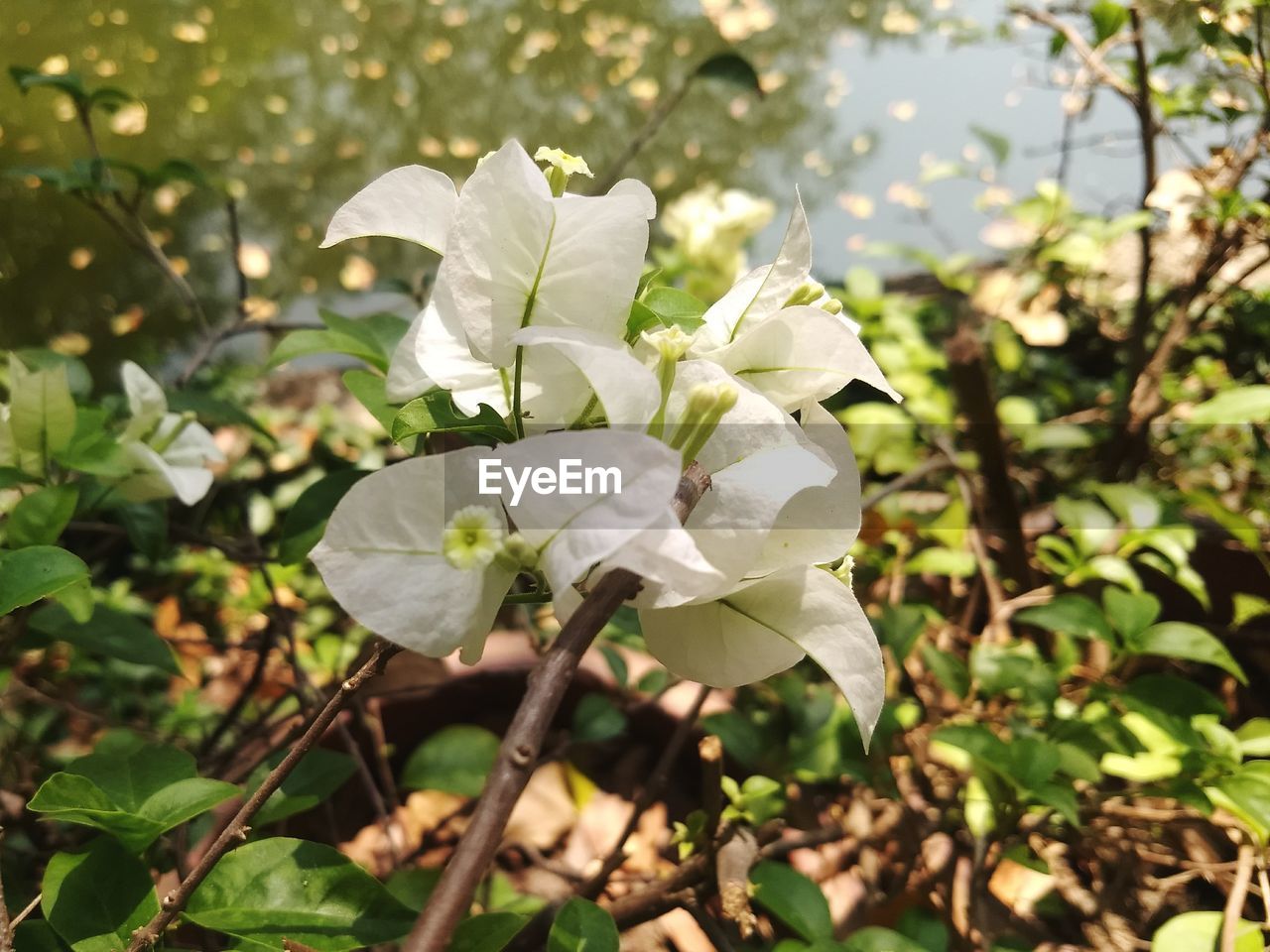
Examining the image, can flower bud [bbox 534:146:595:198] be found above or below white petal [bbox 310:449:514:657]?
above

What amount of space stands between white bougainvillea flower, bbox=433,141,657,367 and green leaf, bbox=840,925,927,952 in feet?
1.24

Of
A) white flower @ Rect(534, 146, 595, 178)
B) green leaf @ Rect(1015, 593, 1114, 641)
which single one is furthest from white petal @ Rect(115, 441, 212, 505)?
green leaf @ Rect(1015, 593, 1114, 641)

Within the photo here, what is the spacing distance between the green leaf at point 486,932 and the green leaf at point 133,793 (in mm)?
122

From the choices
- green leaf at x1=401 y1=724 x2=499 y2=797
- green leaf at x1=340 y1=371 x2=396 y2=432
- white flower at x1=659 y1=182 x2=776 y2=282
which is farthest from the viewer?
white flower at x1=659 y1=182 x2=776 y2=282

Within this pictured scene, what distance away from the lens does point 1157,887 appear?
642 millimetres

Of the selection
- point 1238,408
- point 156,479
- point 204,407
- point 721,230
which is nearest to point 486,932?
point 156,479

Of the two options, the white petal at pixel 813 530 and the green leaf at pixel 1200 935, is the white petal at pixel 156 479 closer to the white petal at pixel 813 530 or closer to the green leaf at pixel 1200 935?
the white petal at pixel 813 530

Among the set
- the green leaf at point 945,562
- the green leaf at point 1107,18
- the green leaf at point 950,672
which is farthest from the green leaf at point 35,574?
the green leaf at point 1107,18

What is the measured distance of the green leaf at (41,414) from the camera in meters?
0.47

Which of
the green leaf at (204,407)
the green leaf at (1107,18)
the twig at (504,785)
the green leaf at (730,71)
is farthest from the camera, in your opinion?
the green leaf at (730,71)

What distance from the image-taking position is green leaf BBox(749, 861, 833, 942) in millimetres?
450

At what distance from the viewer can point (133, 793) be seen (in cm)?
38

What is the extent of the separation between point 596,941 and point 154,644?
0.38m

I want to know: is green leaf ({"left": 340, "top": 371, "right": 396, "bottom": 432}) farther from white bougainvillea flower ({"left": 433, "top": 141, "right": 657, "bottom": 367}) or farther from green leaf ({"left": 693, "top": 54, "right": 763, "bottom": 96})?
green leaf ({"left": 693, "top": 54, "right": 763, "bottom": 96})
